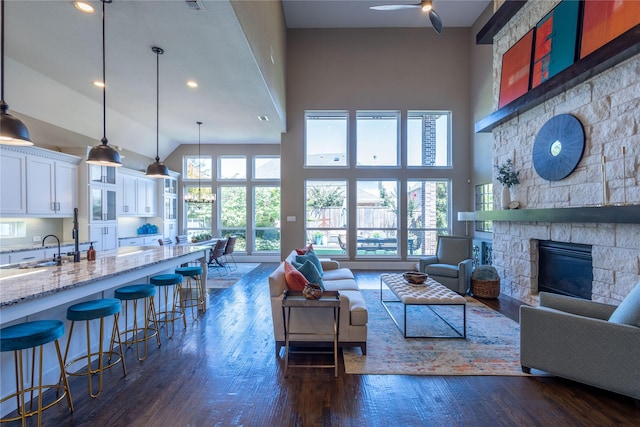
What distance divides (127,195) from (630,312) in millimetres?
8352

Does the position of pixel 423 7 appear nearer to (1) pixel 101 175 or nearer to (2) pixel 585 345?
(2) pixel 585 345

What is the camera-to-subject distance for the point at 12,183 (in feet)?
14.1

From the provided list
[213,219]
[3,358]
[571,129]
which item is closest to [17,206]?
[3,358]

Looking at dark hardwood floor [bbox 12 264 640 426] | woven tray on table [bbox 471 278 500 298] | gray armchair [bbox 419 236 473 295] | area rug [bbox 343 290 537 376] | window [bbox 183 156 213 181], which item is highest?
window [bbox 183 156 213 181]

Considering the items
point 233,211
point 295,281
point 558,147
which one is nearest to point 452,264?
point 558,147

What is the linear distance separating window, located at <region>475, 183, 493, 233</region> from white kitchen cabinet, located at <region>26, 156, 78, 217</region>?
8.35m

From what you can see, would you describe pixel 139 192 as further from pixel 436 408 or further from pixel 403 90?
pixel 436 408

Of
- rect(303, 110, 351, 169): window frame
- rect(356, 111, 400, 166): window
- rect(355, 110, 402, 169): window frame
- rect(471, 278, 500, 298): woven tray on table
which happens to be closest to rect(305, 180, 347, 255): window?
rect(303, 110, 351, 169): window frame

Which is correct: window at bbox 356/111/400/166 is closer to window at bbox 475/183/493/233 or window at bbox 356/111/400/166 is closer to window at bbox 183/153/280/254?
window at bbox 475/183/493/233

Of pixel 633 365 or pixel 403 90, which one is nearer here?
pixel 633 365

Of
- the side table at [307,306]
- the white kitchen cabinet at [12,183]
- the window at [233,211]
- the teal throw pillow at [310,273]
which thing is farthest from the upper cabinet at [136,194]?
the side table at [307,306]

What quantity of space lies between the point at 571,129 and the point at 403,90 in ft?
14.0

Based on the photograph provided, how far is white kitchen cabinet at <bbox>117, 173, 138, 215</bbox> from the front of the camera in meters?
6.54

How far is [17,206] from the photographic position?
438cm
